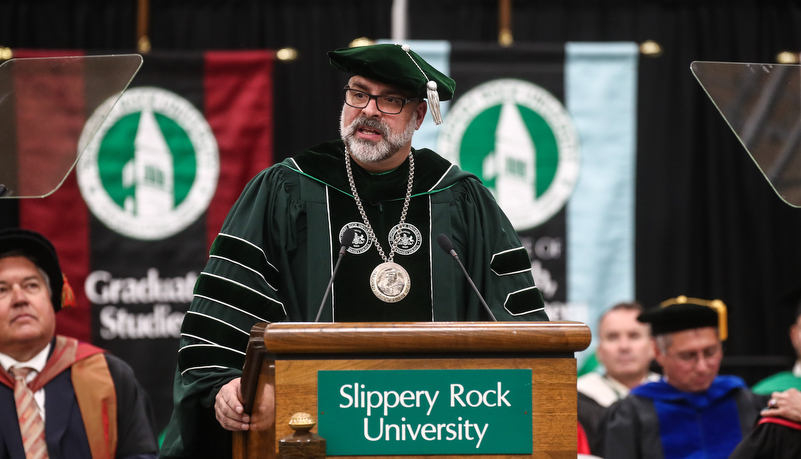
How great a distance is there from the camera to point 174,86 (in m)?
5.45

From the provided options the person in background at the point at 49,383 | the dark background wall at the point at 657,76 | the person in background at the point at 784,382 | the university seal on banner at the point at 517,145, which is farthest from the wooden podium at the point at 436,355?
the dark background wall at the point at 657,76

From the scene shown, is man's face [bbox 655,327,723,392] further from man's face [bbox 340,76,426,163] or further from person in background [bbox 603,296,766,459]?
man's face [bbox 340,76,426,163]

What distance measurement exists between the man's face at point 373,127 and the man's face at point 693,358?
2298mm

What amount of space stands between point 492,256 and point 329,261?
0.47 meters

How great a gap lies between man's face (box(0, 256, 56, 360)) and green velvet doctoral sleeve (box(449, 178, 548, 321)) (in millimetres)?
1958

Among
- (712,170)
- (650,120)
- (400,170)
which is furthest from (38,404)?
(712,170)

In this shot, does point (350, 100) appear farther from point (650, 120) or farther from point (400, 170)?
point (650, 120)

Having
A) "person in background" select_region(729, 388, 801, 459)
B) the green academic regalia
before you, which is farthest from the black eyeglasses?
"person in background" select_region(729, 388, 801, 459)

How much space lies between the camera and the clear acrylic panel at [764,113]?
2.98 meters

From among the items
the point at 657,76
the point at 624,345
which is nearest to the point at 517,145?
the point at 657,76

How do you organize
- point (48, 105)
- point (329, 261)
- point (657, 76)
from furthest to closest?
point (657, 76)
point (48, 105)
point (329, 261)

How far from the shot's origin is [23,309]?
A: 12.6ft

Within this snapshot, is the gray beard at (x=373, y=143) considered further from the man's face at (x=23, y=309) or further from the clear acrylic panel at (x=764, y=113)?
the man's face at (x=23, y=309)

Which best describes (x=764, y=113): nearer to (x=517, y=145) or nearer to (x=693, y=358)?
(x=693, y=358)
